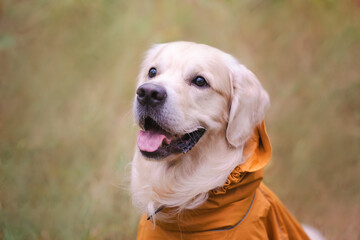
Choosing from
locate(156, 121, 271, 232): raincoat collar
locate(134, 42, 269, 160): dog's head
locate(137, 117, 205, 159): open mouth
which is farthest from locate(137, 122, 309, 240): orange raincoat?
locate(137, 117, 205, 159): open mouth

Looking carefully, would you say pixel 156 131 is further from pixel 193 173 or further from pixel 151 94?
pixel 193 173

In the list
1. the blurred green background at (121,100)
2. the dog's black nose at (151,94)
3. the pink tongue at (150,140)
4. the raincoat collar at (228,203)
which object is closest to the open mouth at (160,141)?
the pink tongue at (150,140)

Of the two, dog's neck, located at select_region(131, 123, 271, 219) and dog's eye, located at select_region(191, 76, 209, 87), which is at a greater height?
Result: dog's eye, located at select_region(191, 76, 209, 87)

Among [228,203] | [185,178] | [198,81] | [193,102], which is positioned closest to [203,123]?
[193,102]

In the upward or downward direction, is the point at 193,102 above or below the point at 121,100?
above

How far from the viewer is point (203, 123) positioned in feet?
8.63

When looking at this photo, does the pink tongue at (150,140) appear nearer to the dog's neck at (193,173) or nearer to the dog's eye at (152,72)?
the dog's neck at (193,173)

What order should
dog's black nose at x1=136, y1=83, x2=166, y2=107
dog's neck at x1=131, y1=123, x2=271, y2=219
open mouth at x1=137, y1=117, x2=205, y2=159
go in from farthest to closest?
dog's neck at x1=131, y1=123, x2=271, y2=219 < open mouth at x1=137, y1=117, x2=205, y2=159 < dog's black nose at x1=136, y1=83, x2=166, y2=107

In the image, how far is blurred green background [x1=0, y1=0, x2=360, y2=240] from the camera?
13.1ft

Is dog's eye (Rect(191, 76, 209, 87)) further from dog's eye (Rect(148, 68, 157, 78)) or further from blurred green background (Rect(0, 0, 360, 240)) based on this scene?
blurred green background (Rect(0, 0, 360, 240))

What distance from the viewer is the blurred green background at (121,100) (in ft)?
13.1

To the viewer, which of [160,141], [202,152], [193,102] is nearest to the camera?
[160,141]

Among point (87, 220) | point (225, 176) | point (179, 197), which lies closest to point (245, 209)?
point (225, 176)

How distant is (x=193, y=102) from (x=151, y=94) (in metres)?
0.36
